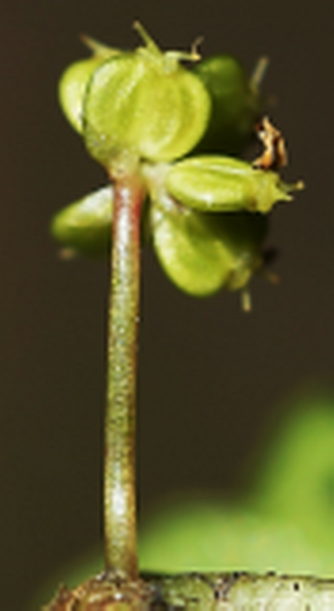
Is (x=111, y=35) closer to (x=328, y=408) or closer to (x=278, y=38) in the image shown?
(x=278, y=38)

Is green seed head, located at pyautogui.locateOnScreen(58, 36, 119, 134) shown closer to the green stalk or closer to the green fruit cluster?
the green fruit cluster

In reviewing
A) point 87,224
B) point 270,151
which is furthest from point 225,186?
point 87,224

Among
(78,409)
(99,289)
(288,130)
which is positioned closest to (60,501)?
(78,409)

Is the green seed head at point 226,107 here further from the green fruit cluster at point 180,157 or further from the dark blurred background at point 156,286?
the dark blurred background at point 156,286

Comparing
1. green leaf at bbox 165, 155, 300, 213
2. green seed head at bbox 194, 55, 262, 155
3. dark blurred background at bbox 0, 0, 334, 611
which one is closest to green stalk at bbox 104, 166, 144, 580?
green leaf at bbox 165, 155, 300, 213

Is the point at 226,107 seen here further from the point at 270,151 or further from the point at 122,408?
the point at 122,408

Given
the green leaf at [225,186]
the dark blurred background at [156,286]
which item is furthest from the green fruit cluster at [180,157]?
the dark blurred background at [156,286]
